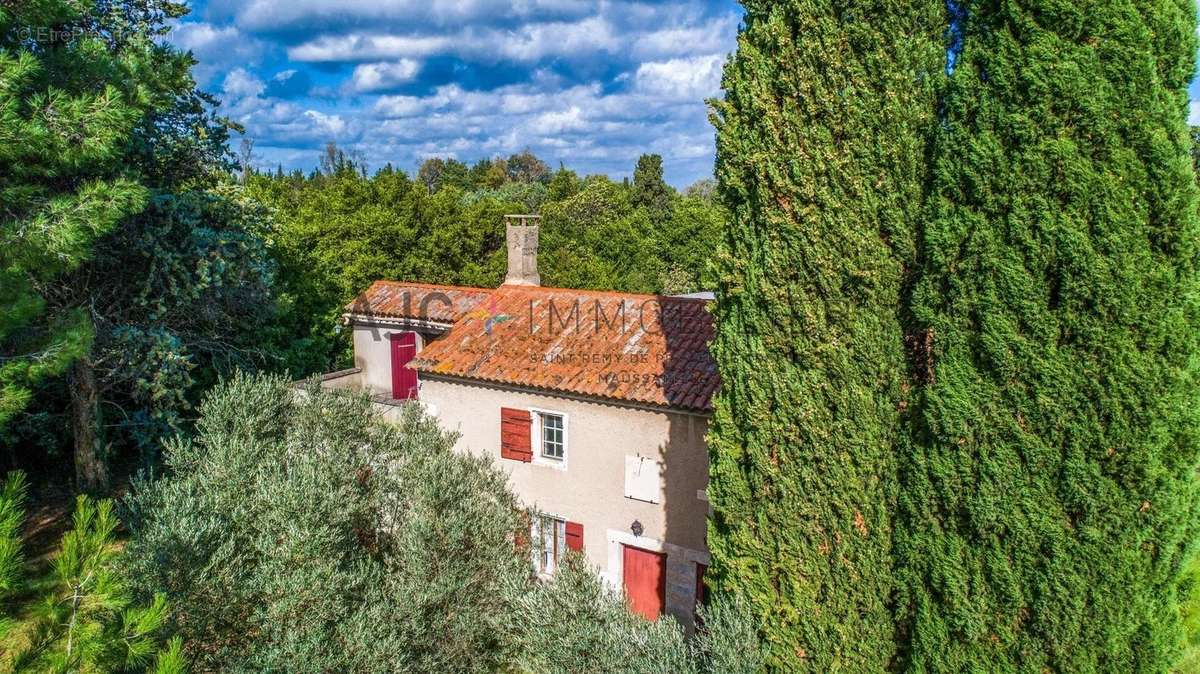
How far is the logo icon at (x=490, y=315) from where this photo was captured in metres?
16.6

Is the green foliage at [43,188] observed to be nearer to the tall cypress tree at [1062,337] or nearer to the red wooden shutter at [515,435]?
the red wooden shutter at [515,435]

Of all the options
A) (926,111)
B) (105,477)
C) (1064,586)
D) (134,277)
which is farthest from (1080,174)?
(105,477)

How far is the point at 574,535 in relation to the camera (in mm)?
14086

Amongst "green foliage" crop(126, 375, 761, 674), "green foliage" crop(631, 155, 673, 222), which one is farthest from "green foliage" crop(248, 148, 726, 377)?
"green foliage" crop(126, 375, 761, 674)

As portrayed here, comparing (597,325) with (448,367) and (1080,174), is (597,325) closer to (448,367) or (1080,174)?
(448,367)

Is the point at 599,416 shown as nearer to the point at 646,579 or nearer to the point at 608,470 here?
the point at 608,470

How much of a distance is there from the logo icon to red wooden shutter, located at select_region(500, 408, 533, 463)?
2.44m

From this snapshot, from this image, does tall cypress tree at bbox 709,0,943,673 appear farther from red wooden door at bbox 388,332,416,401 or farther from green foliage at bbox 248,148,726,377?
red wooden door at bbox 388,332,416,401

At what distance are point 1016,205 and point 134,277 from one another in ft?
52.7

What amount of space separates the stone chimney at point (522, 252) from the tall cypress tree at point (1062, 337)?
12.7 m

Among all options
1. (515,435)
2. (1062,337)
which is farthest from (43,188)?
(1062,337)

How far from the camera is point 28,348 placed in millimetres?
A: 10258

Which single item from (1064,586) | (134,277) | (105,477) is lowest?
(105,477)

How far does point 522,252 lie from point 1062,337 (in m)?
14.1
